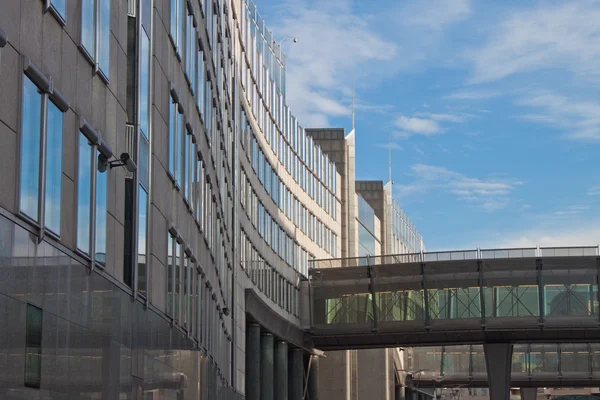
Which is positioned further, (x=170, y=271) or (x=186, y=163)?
(x=186, y=163)

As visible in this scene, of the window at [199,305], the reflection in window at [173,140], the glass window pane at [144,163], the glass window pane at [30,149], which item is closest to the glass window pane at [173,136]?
the reflection in window at [173,140]

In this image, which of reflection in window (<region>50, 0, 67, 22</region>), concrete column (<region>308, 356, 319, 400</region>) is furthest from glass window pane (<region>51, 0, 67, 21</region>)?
concrete column (<region>308, 356, 319, 400</region>)

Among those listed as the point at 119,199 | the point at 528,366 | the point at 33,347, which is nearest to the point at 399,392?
the point at 528,366

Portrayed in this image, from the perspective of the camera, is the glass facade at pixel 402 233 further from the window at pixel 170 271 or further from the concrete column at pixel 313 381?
the window at pixel 170 271

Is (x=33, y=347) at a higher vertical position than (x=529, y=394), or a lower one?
higher

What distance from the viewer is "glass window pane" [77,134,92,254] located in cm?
1797

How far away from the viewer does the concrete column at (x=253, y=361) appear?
6531 centimetres

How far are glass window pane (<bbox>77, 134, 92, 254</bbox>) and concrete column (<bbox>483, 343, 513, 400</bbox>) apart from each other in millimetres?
60721

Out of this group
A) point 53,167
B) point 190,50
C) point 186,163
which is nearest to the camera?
point 53,167

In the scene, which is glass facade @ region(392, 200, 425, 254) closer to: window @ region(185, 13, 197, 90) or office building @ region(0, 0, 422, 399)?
office building @ region(0, 0, 422, 399)

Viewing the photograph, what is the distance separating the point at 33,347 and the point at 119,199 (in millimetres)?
6561

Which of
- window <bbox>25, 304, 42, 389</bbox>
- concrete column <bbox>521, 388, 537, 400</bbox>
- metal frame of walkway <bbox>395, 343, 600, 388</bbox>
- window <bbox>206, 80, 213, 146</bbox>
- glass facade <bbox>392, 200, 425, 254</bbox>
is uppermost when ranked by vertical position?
glass facade <bbox>392, 200, 425, 254</bbox>

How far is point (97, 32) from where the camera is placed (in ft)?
62.1

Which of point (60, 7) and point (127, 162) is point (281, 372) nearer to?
point (127, 162)
